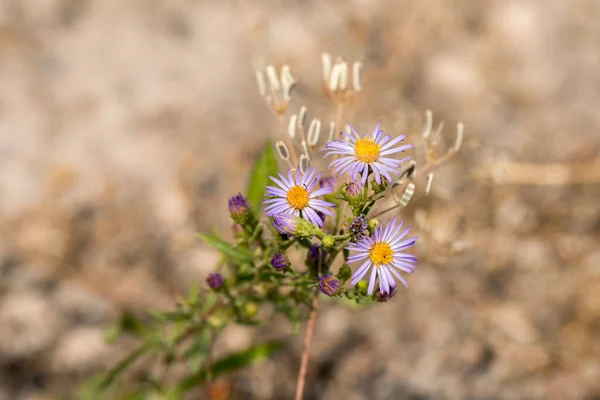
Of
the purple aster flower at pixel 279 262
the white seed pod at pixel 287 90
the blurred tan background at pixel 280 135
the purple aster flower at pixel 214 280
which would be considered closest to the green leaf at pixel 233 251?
the purple aster flower at pixel 214 280

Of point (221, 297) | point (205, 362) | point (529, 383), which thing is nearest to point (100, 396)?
point (205, 362)

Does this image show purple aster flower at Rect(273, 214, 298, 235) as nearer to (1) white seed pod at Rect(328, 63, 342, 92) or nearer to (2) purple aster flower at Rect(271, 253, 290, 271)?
(2) purple aster flower at Rect(271, 253, 290, 271)

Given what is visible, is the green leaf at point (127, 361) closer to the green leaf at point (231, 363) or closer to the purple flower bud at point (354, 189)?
the green leaf at point (231, 363)

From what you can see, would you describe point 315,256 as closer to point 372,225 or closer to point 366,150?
point 372,225

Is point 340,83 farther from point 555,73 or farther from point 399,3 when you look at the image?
point 555,73

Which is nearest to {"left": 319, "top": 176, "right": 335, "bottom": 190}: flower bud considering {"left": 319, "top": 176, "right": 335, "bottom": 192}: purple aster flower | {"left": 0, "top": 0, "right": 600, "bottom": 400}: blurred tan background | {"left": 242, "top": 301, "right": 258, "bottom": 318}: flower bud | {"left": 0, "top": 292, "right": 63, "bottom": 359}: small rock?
{"left": 319, "top": 176, "right": 335, "bottom": 192}: purple aster flower
